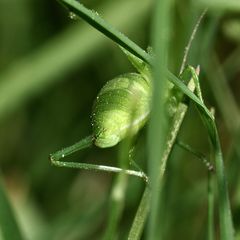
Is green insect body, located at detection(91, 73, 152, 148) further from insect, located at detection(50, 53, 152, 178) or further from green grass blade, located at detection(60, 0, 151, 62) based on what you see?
green grass blade, located at detection(60, 0, 151, 62)

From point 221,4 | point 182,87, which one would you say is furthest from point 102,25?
point 221,4

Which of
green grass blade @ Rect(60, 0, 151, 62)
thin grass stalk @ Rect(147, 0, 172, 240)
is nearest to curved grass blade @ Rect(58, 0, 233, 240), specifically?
green grass blade @ Rect(60, 0, 151, 62)

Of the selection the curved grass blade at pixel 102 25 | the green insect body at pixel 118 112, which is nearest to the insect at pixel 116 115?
the green insect body at pixel 118 112

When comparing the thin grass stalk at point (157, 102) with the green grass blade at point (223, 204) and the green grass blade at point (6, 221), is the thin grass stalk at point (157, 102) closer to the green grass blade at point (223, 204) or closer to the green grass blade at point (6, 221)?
the green grass blade at point (223, 204)

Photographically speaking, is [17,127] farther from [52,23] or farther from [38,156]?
[52,23]

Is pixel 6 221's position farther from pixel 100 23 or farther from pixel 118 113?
pixel 100 23

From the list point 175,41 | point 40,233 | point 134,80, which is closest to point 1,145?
point 40,233
